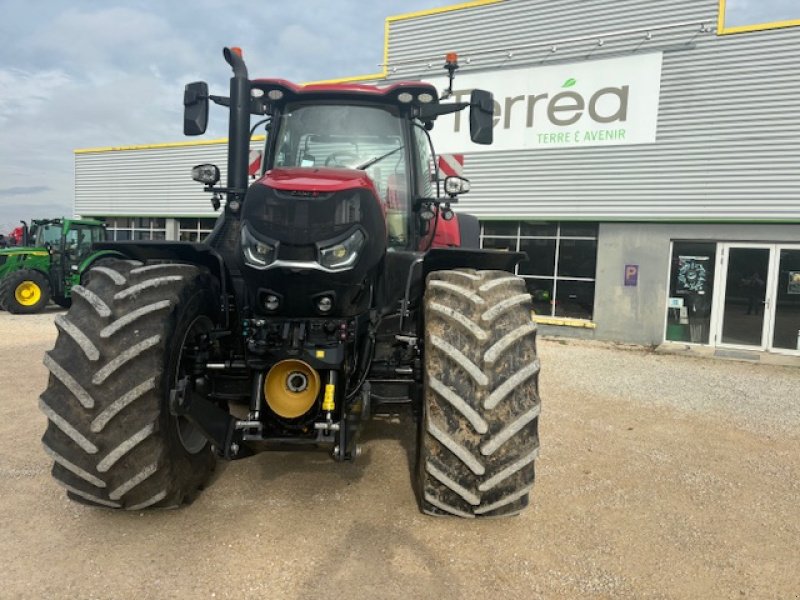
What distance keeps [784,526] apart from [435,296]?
8.14ft

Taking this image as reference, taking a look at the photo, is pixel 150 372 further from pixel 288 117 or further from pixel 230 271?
pixel 288 117

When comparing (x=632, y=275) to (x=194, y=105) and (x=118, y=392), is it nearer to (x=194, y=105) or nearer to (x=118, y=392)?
(x=194, y=105)

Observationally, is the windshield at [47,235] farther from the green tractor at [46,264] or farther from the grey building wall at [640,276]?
the grey building wall at [640,276]

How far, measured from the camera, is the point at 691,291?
35.1 feet

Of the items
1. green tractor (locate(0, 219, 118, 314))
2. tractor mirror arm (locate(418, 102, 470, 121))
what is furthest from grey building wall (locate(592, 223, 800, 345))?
green tractor (locate(0, 219, 118, 314))

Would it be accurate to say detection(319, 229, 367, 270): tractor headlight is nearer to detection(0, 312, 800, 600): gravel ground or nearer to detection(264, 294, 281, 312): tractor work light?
detection(264, 294, 281, 312): tractor work light

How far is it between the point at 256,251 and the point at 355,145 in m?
1.35

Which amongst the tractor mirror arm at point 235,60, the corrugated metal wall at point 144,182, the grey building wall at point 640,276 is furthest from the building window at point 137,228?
the tractor mirror arm at point 235,60

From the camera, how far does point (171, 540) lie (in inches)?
110

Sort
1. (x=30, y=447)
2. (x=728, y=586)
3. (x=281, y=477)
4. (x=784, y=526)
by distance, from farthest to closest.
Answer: (x=30, y=447)
(x=281, y=477)
(x=784, y=526)
(x=728, y=586)

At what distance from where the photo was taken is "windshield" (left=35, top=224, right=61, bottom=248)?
46.4 ft

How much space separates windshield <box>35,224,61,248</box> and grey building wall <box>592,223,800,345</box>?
13.1 meters

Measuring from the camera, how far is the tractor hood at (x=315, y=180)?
2680mm

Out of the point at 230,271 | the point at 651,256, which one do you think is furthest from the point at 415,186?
the point at 651,256
